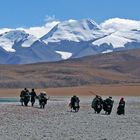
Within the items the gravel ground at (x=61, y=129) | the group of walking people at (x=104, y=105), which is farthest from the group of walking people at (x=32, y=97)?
the gravel ground at (x=61, y=129)

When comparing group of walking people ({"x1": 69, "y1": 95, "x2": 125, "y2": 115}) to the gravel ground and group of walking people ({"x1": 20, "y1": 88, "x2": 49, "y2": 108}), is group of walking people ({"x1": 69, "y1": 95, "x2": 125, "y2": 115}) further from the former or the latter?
the gravel ground

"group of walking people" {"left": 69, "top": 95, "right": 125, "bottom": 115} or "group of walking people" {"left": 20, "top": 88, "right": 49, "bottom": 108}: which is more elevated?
"group of walking people" {"left": 20, "top": 88, "right": 49, "bottom": 108}

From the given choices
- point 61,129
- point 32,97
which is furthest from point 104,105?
point 61,129

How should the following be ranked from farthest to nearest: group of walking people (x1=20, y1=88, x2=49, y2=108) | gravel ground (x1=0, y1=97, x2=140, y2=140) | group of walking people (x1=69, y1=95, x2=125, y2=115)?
group of walking people (x1=20, y1=88, x2=49, y2=108), group of walking people (x1=69, y1=95, x2=125, y2=115), gravel ground (x1=0, y1=97, x2=140, y2=140)

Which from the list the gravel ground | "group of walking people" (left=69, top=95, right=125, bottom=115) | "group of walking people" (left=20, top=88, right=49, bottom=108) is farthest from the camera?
"group of walking people" (left=20, top=88, right=49, bottom=108)

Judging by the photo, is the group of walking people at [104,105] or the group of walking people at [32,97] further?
the group of walking people at [32,97]

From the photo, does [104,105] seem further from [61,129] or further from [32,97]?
[61,129]

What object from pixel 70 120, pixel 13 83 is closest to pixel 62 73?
pixel 13 83

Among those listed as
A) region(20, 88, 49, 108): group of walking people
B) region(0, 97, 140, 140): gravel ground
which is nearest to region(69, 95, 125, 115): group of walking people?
region(20, 88, 49, 108): group of walking people

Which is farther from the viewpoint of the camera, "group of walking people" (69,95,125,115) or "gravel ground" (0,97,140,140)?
"group of walking people" (69,95,125,115)

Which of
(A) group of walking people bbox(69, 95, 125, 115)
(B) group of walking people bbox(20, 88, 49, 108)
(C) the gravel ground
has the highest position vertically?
(B) group of walking people bbox(20, 88, 49, 108)

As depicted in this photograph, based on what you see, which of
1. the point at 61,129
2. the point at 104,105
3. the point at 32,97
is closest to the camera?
the point at 61,129

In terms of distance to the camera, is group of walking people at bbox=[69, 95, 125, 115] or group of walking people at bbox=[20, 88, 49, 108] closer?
group of walking people at bbox=[69, 95, 125, 115]

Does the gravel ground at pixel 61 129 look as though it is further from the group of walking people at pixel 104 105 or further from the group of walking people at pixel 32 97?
the group of walking people at pixel 32 97
